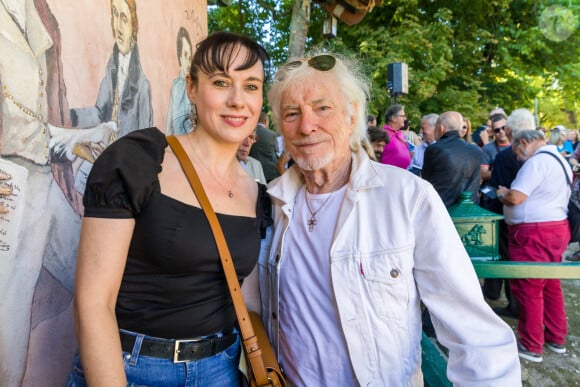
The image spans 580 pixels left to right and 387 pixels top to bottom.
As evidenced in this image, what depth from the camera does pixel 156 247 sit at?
1246 millimetres

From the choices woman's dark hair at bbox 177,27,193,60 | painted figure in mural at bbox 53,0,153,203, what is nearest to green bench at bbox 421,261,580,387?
painted figure in mural at bbox 53,0,153,203

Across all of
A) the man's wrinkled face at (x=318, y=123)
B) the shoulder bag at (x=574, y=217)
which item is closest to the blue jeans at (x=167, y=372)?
the man's wrinkled face at (x=318, y=123)

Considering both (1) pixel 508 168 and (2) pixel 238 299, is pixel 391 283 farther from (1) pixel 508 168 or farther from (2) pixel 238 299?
(1) pixel 508 168

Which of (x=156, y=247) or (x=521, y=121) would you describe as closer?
(x=156, y=247)

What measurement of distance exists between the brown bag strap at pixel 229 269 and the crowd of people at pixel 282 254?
31 millimetres

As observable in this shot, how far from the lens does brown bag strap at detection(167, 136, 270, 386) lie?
137cm

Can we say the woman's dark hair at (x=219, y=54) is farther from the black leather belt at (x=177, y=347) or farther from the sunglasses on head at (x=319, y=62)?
the black leather belt at (x=177, y=347)

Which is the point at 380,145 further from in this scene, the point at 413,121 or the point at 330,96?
the point at 413,121

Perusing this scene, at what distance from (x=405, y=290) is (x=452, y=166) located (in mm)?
2978

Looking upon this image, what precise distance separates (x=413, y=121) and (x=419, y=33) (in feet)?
8.17

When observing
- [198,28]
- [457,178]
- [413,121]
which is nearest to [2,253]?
[198,28]

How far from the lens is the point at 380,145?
18.0 ft

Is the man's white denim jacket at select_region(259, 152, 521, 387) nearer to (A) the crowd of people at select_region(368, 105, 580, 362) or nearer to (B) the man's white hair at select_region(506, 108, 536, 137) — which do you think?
(A) the crowd of people at select_region(368, 105, 580, 362)

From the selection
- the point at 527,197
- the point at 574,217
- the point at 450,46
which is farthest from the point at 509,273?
the point at 450,46
